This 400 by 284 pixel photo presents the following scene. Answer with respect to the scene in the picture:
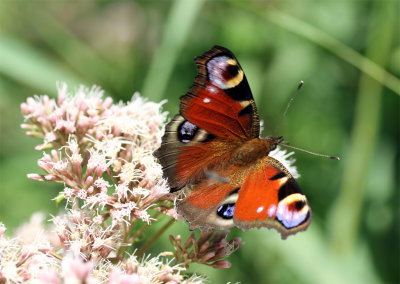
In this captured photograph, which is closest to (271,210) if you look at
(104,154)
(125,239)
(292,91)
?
(125,239)

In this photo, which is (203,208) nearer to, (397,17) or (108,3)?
(397,17)

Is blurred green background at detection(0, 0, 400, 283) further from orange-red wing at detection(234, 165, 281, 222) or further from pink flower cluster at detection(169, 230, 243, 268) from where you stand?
orange-red wing at detection(234, 165, 281, 222)

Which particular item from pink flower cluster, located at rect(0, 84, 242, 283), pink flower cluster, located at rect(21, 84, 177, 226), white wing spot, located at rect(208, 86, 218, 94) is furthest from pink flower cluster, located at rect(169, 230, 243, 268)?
white wing spot, located at rect(208, 86, 218, 94)

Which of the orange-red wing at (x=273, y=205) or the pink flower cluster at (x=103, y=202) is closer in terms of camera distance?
the orange-red wing at (x=273, y=205)

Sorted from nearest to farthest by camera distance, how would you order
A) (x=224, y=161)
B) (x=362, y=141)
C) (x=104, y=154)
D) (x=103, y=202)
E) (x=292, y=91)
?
1. (x=103, y=202)
2. (x=104, y=154)
3. (x=224, y=161)
4. (x=362, y=141)
5. (x=292, y=91)

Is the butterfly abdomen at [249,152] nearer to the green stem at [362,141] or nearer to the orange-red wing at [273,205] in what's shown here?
the orange-red wing at [273,205]

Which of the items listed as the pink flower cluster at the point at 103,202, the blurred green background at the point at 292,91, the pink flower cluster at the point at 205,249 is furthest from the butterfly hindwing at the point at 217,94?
→ the blurred green background at the point at 292,91

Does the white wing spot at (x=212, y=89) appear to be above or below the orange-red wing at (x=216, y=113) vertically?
Result: above

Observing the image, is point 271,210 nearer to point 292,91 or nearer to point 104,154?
point 104,154
